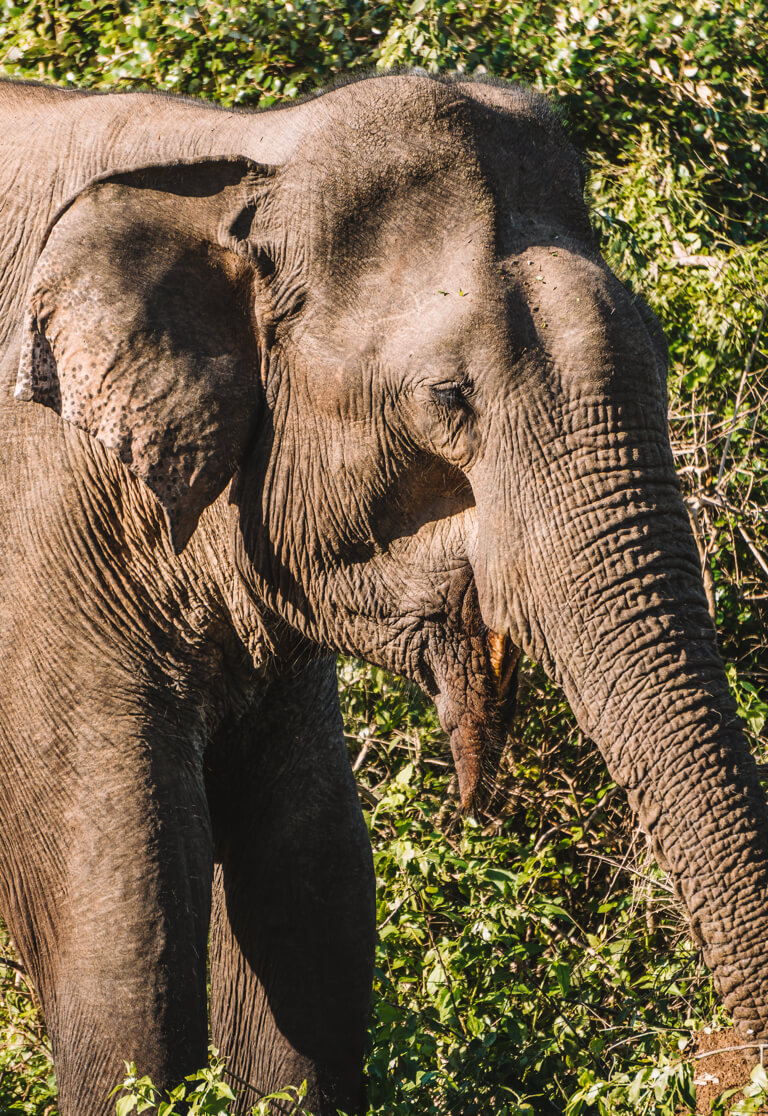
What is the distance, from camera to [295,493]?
264 cm

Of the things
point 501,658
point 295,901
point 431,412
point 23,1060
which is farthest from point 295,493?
point 23,1060

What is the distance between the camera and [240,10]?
5.82 m

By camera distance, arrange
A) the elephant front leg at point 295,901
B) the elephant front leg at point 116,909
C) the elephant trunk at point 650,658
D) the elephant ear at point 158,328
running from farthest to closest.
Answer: the elephant front leg at point 295,901
the elephant front leg at point 116,909
the elephant ear at point 158,328
the elephant trunk at point 650,658

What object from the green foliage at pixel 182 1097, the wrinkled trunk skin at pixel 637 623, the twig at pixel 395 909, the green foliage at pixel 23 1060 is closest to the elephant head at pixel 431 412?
the wrinkled trunk skin at pixel 637 623

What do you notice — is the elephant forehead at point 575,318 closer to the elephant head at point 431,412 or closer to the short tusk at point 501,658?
the elephant head at point 431,412

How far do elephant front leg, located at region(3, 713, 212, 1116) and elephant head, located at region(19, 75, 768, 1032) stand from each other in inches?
16.4

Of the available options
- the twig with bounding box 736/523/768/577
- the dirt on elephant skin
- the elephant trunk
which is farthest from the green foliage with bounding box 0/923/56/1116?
the twig with bounding box 736/523/768/577

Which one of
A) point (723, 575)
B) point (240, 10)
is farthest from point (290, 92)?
point (723, 575)

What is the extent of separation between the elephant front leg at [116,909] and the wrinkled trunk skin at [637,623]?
753 millimetres

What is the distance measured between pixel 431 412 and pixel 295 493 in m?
0.34

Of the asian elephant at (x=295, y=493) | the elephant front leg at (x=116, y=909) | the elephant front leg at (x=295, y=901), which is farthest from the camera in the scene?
the elephant front leg at (x=295, y=901)

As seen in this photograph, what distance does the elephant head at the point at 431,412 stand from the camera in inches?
87.6

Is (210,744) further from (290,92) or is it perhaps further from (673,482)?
(290,92)

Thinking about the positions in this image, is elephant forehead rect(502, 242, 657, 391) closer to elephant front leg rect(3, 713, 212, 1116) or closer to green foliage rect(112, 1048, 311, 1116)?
elephant front leg rect(3, 713, 212, 1116)
